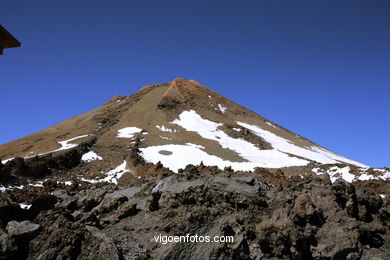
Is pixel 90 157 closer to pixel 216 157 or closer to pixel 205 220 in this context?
pixel 216 157

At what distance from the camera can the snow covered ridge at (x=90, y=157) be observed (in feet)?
131

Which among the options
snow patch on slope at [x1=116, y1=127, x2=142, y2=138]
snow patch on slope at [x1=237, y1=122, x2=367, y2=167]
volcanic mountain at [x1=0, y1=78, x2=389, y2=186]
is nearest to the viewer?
volcanic mountain at [x1=0, y1=78, x2=389, y2=186]

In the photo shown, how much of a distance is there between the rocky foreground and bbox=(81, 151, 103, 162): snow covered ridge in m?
27.7

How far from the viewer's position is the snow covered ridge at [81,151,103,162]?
131 feet

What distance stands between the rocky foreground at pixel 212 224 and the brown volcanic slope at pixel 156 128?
28090mm

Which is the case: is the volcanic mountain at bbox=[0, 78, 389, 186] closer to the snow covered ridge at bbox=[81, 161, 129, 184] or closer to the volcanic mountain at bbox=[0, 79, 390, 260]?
the snow covered ridge at bbox=[81, 161, 129, 184]

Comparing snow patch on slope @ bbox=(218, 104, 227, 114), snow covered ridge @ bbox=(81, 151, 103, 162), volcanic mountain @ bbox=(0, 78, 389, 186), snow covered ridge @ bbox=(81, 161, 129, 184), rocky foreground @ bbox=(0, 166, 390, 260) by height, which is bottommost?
rocky foreground @ bbox=(0, 166, 390, 260)

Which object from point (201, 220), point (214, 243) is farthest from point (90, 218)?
point (214, 243)

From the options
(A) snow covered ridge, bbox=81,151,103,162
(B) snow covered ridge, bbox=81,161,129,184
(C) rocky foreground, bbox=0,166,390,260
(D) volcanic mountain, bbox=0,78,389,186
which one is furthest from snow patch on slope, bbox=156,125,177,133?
(C) rocky foreground, bbox=0,166,390,260

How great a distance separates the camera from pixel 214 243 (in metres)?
8.61

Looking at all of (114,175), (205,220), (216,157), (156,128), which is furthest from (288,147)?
(205,220)

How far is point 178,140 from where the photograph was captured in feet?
162

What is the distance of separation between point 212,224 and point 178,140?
3987cm

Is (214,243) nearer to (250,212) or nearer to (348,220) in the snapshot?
(250,212)
